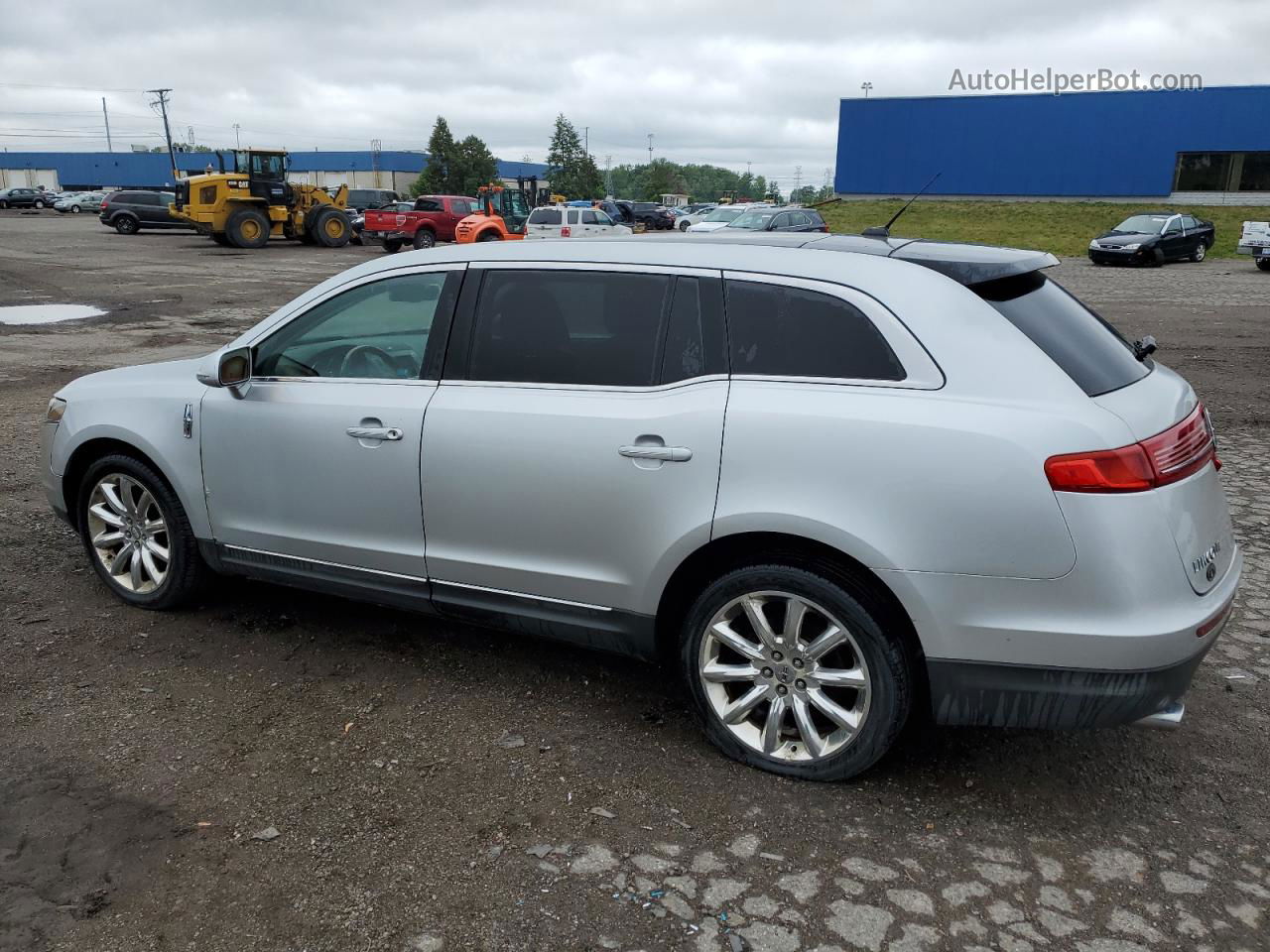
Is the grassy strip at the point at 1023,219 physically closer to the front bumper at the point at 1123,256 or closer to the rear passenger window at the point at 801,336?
the front bumper at the point at 1123,256

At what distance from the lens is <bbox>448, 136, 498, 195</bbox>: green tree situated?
296 ft

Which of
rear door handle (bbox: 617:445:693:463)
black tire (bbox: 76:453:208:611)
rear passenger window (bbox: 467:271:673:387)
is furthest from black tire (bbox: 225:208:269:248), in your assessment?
rear door handle (bbox: 617:445:693:463)

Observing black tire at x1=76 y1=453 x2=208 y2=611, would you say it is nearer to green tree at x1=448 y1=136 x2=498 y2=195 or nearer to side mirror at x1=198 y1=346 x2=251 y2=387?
side mirror at x1=198 y1=346 x2=251 y2=387

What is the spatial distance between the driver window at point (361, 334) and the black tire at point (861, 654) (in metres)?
1.53

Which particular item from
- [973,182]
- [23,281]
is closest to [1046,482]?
[23,281]

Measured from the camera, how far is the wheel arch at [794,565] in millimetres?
3055

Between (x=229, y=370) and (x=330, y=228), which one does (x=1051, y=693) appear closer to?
(x=229, y=370)

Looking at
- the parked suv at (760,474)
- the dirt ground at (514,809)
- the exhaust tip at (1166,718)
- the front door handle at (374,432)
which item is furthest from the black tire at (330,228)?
the exhaust tip at (1166,718)

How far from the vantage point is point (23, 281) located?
21.1 metres

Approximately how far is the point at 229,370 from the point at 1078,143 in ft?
166

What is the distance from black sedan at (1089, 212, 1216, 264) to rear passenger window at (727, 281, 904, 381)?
28178 millimetres

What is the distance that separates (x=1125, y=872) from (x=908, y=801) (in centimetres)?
63

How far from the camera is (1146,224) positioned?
1130 inches

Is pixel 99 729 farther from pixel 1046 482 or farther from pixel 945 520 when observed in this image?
pixel 1046 482
